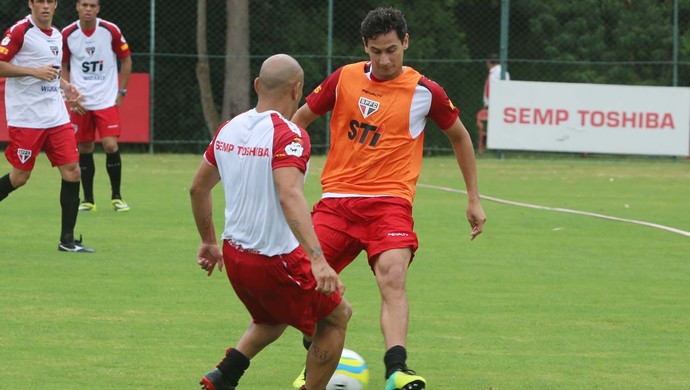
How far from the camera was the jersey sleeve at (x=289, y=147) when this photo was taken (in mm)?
5785

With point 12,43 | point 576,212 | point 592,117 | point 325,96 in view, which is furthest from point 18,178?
point 592,117

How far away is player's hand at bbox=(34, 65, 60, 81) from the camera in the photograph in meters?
11.6

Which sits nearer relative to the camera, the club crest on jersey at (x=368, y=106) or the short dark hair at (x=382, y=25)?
the short dark hair at (x=382, y=25)

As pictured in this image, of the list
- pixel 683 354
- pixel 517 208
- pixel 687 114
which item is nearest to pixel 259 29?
pixel 687 114

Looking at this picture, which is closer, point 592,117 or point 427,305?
point 427,305

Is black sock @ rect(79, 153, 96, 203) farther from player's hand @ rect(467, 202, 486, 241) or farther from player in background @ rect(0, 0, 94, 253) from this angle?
player's hand @ rect(467, 202, 486, 241)

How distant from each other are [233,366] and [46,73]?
5.95m

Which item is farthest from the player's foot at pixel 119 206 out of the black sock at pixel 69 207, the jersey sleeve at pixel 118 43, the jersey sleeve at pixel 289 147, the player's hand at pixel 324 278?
the player's hand at pixel 324 278

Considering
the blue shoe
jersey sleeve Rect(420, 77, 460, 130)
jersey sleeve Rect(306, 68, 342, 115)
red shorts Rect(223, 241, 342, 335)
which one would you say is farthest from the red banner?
red shorts Rect(223, 241, 342, 335)

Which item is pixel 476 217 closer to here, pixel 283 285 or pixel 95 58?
pixel 283 285

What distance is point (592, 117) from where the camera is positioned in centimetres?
2430

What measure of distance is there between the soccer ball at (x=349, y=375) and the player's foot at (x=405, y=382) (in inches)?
15.8

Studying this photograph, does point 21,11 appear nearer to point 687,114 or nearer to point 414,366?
point 687,114

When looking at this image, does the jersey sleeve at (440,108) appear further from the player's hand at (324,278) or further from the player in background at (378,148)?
the player's hand at (324,278)
